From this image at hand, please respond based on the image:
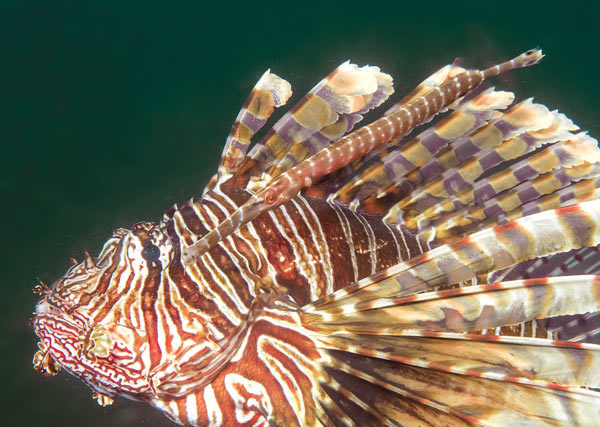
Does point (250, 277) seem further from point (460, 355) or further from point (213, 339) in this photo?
point (460, 355)

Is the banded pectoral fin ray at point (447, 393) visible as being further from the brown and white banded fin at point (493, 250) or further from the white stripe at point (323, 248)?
the white stripe at point (323, 248)

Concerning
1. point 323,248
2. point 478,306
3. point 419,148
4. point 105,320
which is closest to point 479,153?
point 419,148

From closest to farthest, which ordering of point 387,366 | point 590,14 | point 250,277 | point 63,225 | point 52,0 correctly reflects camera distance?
point 387,366, point 250,277, point 63,225, point 52,0, point 590,14

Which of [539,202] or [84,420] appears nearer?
[539,202]

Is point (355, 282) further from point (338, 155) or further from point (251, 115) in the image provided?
point (251, 115)

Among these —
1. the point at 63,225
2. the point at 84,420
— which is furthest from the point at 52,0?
the point at 84,420

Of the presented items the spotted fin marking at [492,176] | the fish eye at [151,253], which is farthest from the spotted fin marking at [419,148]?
the fish eye at [151,253]

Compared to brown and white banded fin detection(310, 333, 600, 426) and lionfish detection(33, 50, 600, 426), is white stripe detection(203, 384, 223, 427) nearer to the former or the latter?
lionfish detection(33, 50, 600, 426)
